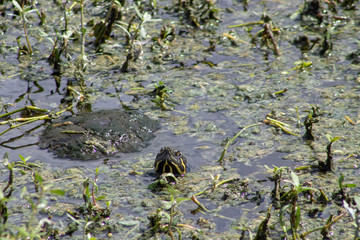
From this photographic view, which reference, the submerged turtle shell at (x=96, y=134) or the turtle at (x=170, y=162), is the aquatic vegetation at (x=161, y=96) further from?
Result: the turtle at (x=170, y=162)

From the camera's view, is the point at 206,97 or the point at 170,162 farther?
the point at 206,97

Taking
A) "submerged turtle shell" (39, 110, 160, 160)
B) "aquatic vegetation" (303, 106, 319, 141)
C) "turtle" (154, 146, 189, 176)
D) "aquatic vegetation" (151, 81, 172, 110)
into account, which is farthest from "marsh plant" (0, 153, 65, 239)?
"aquatic vegetation" (303, 106, 319, 141)

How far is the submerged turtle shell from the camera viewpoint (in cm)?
544

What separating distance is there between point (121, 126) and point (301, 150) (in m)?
2.20

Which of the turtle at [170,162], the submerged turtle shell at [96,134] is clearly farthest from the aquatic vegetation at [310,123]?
the submerged turtle shell at [96,134]

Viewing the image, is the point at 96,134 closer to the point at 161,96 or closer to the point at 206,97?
the point at 161,96

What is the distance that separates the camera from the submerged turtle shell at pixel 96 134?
5438 millimetres

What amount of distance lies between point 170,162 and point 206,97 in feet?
6.38

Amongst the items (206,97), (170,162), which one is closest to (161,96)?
(206,97)

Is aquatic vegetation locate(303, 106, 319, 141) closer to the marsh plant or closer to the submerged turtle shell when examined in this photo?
the submerged turtle shell

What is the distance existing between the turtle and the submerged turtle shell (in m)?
0.57

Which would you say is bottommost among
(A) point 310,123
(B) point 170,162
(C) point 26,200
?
(C) point 26,200

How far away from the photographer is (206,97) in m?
6.72

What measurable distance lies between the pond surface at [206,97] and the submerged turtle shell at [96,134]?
11cm
